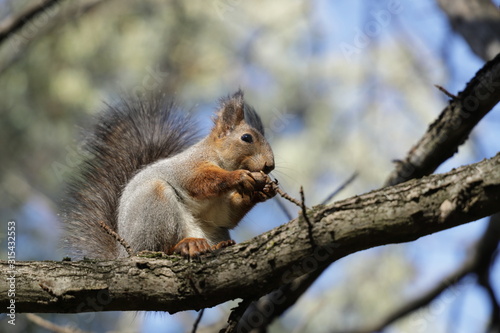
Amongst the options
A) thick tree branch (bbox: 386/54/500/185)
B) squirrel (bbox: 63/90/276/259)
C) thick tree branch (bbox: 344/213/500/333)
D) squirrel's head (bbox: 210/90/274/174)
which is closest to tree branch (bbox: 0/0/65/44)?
squirrel (bbox: 63/90/276/259)

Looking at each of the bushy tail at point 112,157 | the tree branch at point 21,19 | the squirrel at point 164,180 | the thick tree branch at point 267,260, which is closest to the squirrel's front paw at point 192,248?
the squirrel at point 164,180

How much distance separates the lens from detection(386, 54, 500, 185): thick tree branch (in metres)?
2.91

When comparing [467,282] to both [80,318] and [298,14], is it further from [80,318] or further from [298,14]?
[298,14]

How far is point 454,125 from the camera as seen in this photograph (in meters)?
3.15

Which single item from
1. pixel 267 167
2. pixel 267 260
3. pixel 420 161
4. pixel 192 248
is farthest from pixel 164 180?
pixel 420 161

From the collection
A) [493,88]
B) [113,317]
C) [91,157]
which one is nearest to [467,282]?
[493,88]

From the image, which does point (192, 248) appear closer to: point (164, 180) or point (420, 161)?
point (164, 180)

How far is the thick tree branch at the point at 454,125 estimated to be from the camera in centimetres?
291

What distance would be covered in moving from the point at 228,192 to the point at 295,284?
0.67 m

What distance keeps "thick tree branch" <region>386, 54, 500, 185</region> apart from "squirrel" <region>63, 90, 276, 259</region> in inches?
31.9

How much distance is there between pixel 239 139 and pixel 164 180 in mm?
584

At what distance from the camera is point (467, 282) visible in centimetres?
396

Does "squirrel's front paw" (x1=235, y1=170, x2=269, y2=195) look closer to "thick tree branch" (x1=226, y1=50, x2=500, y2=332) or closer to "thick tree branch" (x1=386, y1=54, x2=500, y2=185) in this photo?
"thick tree branch" (x1=226, y1=50, x2=500, y2=332)

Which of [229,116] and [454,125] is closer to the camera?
[454,125]
